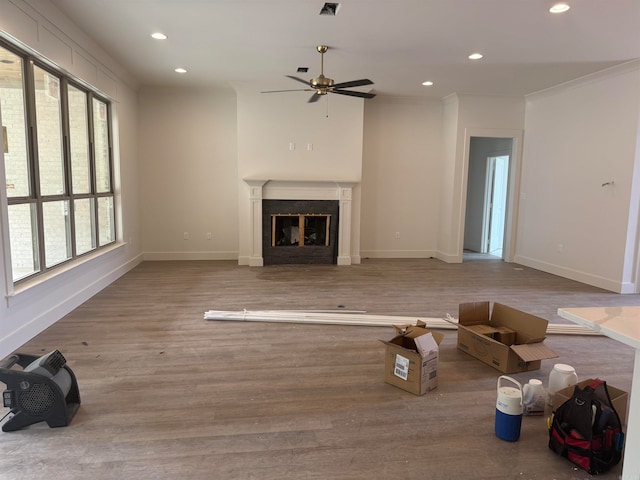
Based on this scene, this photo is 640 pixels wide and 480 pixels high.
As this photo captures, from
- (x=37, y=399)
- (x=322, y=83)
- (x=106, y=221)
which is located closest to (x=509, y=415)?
(x=37, y=399)

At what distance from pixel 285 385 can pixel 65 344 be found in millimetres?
1994

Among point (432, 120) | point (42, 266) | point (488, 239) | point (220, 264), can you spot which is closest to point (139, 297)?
point (42, 266)

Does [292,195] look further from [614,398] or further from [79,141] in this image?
[614,398]

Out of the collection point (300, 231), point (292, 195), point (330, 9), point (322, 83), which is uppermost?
point (330, 9)

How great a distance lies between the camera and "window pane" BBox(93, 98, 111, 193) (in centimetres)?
524

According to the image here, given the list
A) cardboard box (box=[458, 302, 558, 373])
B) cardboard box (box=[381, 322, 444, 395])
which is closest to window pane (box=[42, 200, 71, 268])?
cardboard box (box=[381, 322, 444, 395])

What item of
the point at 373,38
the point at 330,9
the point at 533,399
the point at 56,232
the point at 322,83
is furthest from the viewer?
the point at 322,83

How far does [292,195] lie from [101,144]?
9.50ft

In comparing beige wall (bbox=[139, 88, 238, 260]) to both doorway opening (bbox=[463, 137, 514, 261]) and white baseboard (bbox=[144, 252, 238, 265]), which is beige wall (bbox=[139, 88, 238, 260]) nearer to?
white baseboard (bbox=[144, 252, 238, 265])

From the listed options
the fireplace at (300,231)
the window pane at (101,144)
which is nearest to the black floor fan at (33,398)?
the window pane at (101,144)

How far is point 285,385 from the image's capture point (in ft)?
8.82

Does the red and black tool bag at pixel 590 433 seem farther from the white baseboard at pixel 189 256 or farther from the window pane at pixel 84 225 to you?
the white baseboard at pixel 189 256

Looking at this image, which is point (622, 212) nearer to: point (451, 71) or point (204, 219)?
point (451, 71)

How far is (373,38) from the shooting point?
438 centimetres
